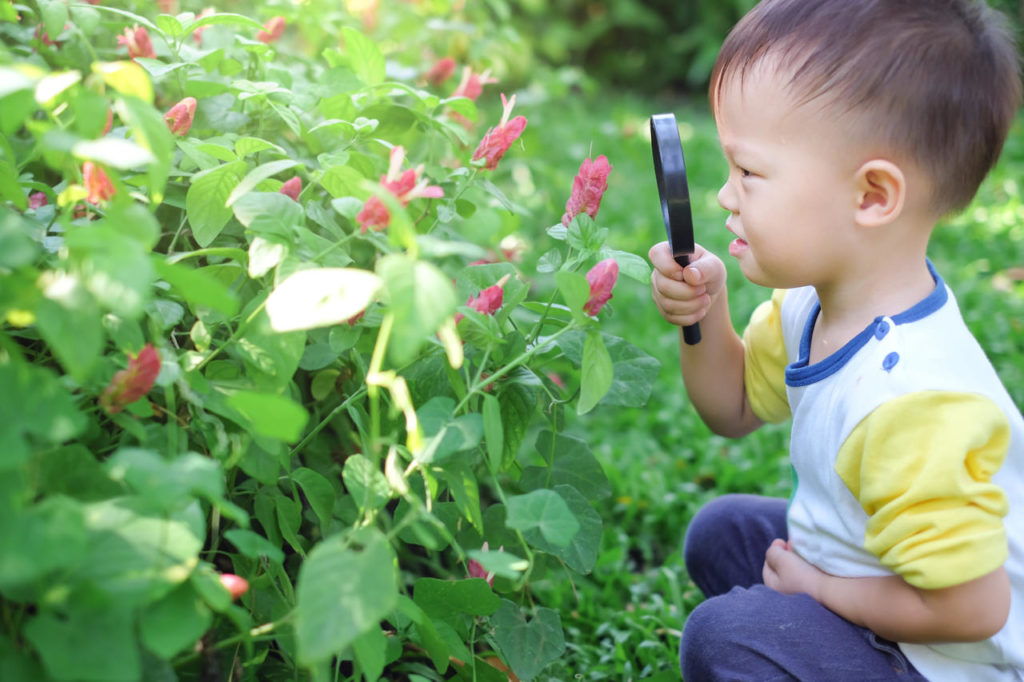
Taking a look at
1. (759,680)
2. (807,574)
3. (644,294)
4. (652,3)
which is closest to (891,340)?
(807,574)

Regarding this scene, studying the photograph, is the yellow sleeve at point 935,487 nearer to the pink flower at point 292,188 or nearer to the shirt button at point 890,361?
the shirt button at point 890,361

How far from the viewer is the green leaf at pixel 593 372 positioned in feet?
3.23

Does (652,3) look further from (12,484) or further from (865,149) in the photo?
(12,484)

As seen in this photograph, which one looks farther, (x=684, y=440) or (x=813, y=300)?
(x=684, y=440)

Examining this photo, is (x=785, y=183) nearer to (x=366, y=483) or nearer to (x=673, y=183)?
(x=673, y=183)

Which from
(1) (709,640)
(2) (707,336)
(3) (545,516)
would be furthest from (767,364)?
(3) (545,516)

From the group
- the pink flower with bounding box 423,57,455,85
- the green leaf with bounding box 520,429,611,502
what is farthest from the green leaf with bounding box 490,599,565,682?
the pink flower with bounding box 423,57,455,85

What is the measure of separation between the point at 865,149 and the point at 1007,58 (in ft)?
0.73

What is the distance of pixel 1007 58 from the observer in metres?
1.13

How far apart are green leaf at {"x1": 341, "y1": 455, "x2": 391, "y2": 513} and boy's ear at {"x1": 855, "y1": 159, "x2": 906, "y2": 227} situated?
657 mm

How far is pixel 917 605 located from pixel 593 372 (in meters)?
0.46

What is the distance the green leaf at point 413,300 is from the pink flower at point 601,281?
0.30m

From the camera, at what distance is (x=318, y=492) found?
3.47ft

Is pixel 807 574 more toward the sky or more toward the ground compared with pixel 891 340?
more toward the ground
